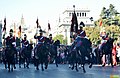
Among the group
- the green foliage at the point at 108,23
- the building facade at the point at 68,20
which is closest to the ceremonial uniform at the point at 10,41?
the green foliage at the point at 108,23

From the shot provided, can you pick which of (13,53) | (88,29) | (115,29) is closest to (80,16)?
(88,29)

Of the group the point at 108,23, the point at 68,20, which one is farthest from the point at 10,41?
the point at 68,20

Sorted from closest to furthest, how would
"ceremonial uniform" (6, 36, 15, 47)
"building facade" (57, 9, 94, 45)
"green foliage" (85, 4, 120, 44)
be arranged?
"ceremonial uniform" (6, 36, 15, 47) → "green foliage" (85, 4, 120, 44) → "building facade" (57, 9, 94, 45)

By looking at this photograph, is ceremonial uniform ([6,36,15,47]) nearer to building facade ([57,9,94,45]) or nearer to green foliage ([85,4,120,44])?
green foliage ([85,4,120,44])

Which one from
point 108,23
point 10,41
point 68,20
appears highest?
point 68,20

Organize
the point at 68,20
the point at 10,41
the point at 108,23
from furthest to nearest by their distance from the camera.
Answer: the point at 68,20
the point at 108,23
the point at 10,41

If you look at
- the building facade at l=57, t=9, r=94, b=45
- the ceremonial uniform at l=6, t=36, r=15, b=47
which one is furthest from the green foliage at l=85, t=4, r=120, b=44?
the building facade at l=57, t=9, r=94, b=45

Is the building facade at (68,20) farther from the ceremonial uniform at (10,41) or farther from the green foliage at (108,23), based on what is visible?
the ceremonial uniform at (10,41)

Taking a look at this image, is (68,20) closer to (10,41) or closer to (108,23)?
(108,23)

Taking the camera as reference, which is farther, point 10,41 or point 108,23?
point 108,23

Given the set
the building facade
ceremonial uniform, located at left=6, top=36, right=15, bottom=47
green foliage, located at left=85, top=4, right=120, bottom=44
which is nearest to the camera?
ceremonial uniform, located at left=6, top=36, right=15, bottom=47

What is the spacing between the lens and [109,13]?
90.6m

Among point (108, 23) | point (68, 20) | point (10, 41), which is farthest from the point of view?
point (68, 20)

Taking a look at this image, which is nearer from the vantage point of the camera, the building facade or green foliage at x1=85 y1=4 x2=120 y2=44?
green foliage at x1=85 y1=4 x2=120 y2=44
